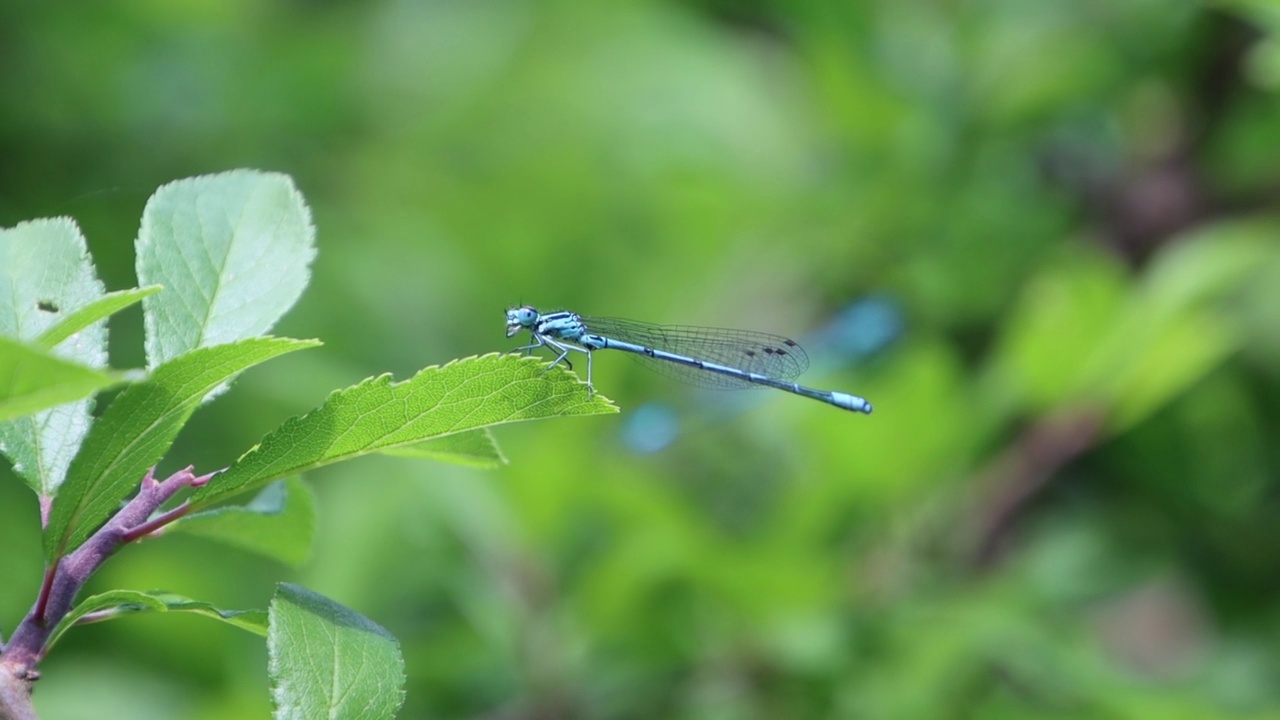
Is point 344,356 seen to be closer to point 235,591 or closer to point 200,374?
point 235,591

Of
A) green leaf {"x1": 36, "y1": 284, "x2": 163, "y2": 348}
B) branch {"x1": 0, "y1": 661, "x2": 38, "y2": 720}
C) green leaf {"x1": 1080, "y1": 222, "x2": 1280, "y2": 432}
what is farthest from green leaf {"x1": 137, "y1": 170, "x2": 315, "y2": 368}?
green leaf {"x1": 1080, "y1": 222, "x2": 1280, "y2": 432}

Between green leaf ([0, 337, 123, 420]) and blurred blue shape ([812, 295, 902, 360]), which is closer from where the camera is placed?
green leaf ([0, 337, 123, 420])

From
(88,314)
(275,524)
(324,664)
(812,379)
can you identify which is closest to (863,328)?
(812,379)

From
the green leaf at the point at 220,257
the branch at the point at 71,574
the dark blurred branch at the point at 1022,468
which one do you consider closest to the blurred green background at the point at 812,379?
the dark blurred branch at the point at 1022,468

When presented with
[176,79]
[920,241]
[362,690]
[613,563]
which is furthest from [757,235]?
[362,690]

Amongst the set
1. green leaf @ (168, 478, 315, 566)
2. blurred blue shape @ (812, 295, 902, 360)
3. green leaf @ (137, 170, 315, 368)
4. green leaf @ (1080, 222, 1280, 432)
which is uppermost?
blurred blue shape @ (812, 295, 902, 360)

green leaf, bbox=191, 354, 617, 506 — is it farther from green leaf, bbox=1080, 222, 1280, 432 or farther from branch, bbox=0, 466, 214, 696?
green leaf, bbox=1080, 222, 1280, 432
